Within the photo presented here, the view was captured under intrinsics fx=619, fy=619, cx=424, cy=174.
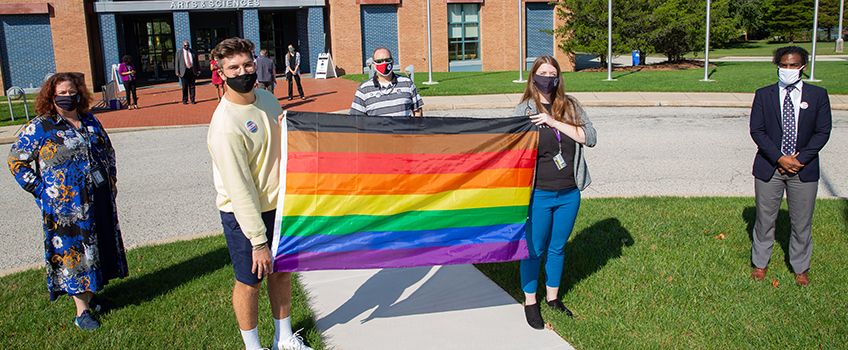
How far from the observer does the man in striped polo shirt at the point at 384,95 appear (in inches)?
215

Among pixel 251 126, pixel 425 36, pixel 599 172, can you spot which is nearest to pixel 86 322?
pixel 251 126

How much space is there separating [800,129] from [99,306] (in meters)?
5.44

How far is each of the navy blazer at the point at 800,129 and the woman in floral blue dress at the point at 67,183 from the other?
496 cm

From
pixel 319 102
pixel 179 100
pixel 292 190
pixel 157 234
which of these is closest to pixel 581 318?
pixel 292 190

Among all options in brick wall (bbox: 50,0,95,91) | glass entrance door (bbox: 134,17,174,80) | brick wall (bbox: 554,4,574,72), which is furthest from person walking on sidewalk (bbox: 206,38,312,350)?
glass entrance door (bbox: 134,17,174,80)

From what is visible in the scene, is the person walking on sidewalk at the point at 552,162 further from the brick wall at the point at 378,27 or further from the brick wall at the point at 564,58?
the brick wall at the point at 564,58

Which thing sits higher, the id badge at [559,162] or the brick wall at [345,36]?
the brick wall at [345,36]

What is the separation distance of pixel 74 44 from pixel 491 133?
27125mm

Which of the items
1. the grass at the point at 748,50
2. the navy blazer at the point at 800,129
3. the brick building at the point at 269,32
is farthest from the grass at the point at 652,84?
the navy blazer at the point at 800,129

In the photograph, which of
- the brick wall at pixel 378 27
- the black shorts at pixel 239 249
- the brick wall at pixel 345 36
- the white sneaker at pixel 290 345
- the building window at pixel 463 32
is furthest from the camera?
the building window at pixel 463 32

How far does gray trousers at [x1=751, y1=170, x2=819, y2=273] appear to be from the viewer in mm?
4715

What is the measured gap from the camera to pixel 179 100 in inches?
840

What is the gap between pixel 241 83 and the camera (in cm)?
338

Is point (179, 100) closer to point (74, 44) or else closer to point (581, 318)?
point (74, 44)
